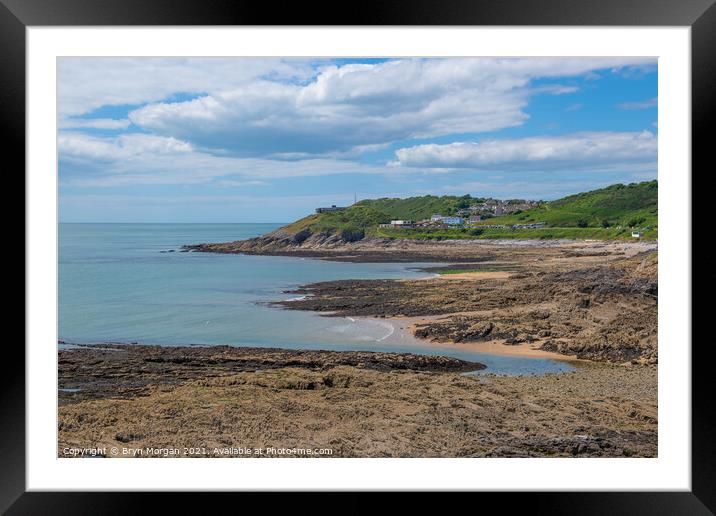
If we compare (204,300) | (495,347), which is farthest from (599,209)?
(204,300)

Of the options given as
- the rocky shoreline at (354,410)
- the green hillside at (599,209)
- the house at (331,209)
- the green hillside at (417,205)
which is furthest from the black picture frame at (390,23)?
the house at (331,209)

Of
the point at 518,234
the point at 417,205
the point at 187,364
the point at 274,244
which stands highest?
the point at 417,205

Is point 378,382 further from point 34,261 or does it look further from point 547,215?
point 547,215

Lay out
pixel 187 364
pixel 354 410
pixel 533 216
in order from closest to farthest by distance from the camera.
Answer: pixel 354 410 → pixel 187 364 → pixel 533 216

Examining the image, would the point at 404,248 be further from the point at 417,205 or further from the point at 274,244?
the point at 274,244

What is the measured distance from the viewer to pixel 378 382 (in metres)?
5.21

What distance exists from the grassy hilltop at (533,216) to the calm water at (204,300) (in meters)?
1.87

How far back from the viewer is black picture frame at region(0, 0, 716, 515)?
1.86 metres

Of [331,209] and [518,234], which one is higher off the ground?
[331,209]

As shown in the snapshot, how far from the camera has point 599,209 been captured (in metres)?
13.5

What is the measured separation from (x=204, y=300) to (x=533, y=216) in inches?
342

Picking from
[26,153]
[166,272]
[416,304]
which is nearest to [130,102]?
[166,272]

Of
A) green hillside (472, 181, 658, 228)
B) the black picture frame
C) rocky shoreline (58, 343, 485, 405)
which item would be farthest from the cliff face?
the black picture frame

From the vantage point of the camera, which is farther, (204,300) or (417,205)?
(417,205)
